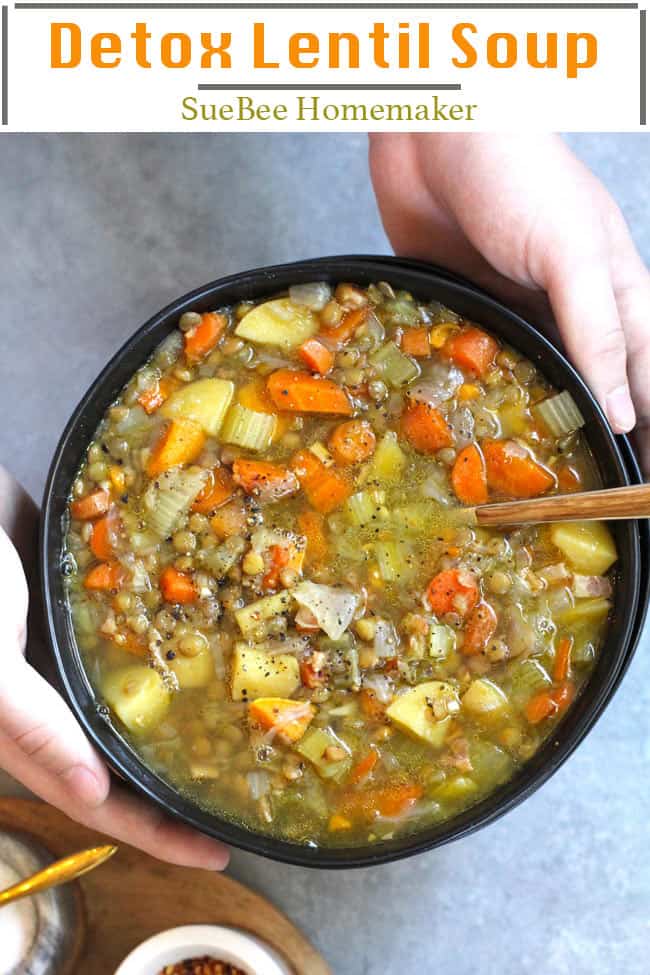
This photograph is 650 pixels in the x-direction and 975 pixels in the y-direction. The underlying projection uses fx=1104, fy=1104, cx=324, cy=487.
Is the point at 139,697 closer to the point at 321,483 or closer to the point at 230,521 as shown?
the point at 230,521

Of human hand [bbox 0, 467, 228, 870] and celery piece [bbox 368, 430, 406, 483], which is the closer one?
human hand [bbox 0, 467, 228, 870]

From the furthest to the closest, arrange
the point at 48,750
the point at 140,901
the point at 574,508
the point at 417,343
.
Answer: the point at 140,901, the point at 417,343, the point at 48,750, the point at 574,508

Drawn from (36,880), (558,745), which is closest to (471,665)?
(558,745)

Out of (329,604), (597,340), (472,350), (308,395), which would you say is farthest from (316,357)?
(597,340)

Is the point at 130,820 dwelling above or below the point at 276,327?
below

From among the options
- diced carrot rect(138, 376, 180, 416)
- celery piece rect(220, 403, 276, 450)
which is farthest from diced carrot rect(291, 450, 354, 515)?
diced carrot rect(138, 376, 180, 416)

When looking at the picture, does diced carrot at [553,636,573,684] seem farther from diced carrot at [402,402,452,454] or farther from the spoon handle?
diced carrot at [402,402,452,454]

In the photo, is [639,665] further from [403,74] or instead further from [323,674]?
[403,74]
